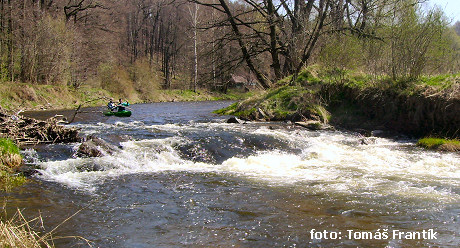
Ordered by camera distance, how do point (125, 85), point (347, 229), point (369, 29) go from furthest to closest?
point (125, 85), point (369, 29), point (347, 229)

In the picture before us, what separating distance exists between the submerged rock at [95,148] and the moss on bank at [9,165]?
3.98 ft

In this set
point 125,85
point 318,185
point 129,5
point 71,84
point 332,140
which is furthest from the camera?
point 129,5

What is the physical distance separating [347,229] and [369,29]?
12.0 m

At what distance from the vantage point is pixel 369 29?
14672mm

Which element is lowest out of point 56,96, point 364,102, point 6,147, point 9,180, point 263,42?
point 9,180

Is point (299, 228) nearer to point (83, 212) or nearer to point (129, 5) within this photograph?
point (83, 212)

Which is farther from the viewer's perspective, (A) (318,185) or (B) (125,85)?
(B) (125,85)

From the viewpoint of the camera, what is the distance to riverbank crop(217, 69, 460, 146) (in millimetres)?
11102

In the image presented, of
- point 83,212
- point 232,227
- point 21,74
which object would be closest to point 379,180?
point 232,227

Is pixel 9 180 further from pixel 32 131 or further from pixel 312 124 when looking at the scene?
pixel 312 124

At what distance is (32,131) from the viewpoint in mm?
9180

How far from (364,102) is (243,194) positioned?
29.5 feet

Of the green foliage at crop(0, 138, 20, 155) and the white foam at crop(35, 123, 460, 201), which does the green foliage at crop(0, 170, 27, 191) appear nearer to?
the white foam at crop(35, 123, 460, 201)

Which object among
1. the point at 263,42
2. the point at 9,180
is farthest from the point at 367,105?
the point at 9,180
